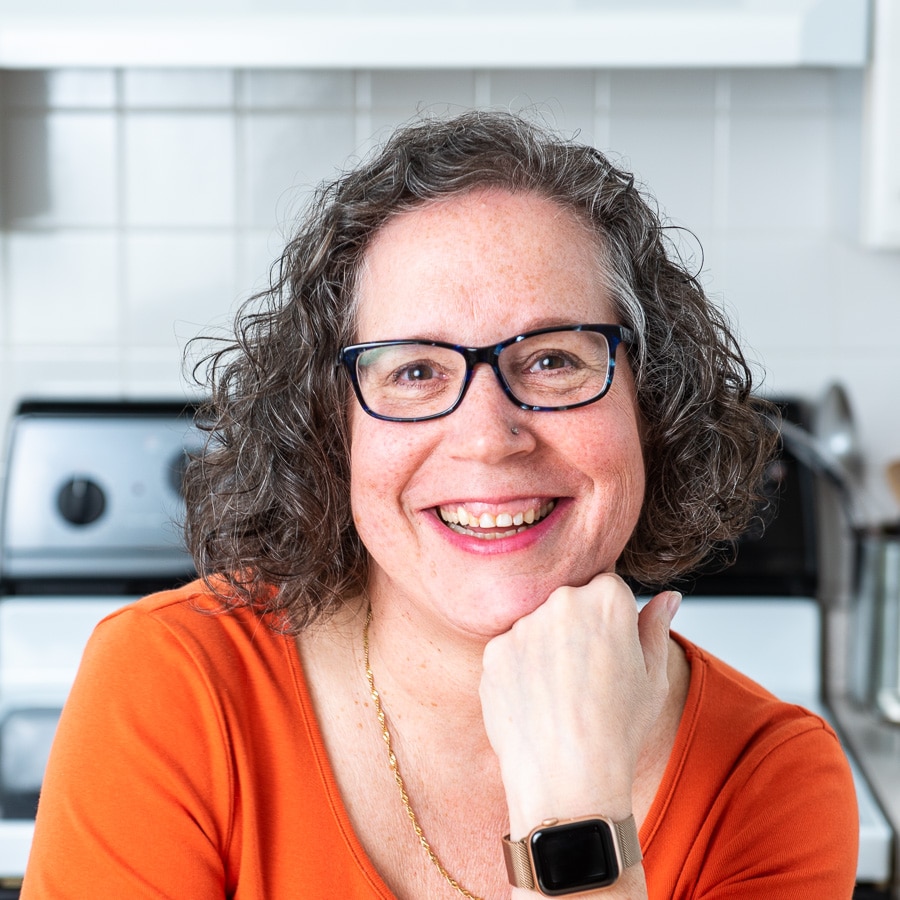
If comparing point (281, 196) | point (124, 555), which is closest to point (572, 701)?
point (124, 555)

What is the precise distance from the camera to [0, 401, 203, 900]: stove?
180 centimetres

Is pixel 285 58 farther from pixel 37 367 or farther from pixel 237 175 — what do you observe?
pixel 37 367

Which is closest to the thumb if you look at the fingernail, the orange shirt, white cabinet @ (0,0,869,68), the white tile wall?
the fingernail

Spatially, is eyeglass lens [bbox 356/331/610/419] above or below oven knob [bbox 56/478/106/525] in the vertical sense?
above

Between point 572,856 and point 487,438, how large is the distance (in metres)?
0.32

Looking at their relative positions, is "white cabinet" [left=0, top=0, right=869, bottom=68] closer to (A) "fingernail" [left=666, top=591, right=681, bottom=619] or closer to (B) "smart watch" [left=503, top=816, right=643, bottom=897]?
(A) "fingernail" [left=666, top=591, right=681, bottom=619]

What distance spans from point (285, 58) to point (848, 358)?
3.51 ft

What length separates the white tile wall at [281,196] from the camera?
6.10 ft

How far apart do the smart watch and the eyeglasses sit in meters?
0.33

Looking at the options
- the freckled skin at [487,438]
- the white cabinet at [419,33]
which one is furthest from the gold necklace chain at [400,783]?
the white cabinet at [419,33]

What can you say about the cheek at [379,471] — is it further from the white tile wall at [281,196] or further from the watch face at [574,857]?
the white tile wall at [281,196]

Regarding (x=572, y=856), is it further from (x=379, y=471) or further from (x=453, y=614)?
(x=379, y=471)

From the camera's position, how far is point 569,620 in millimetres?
944

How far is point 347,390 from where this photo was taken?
102cm
